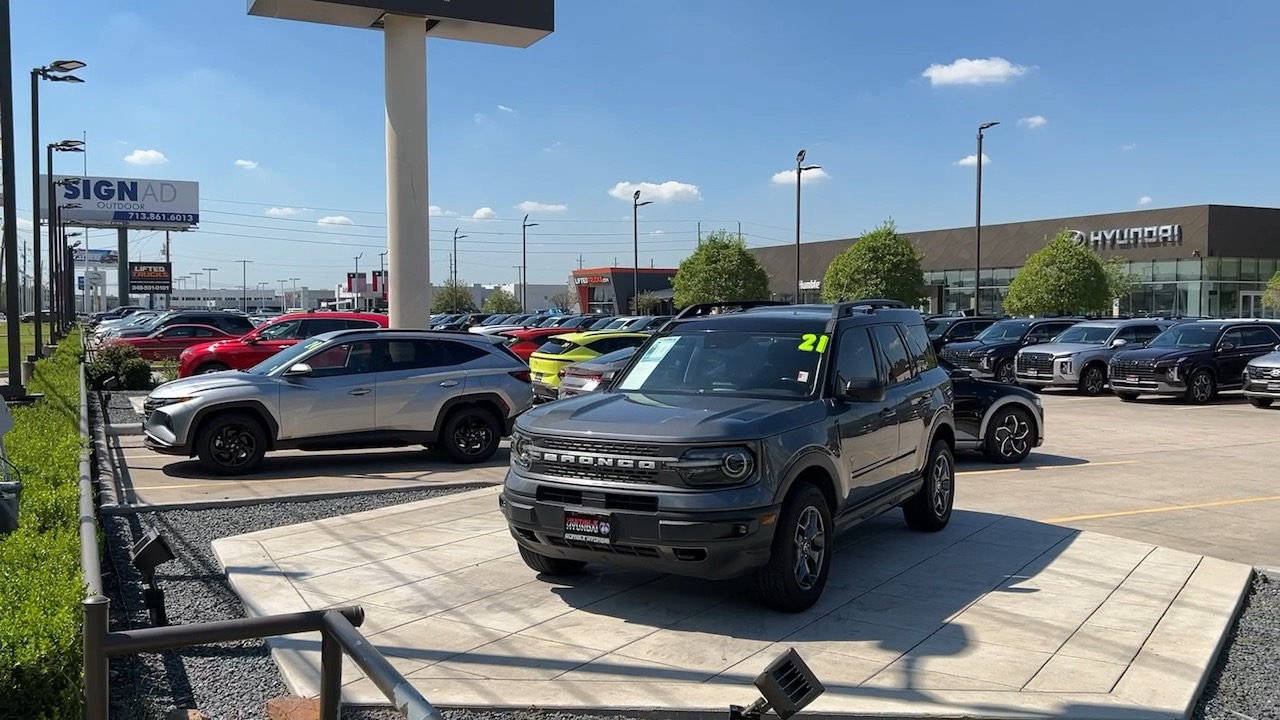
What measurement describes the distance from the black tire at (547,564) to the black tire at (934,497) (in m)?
3.02

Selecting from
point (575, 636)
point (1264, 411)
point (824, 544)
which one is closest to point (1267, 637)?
point (824, 544)

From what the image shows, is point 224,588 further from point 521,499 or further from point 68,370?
point 68,370

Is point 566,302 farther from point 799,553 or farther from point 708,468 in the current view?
point 708,468

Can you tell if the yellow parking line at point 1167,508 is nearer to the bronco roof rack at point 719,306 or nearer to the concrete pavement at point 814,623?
the concrete pavement at point 814,623

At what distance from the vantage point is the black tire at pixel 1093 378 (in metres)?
25.0

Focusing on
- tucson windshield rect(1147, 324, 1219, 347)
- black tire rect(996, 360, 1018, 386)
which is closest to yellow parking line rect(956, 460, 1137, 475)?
tucson windshield rect(1147, 324, 1219, 347)

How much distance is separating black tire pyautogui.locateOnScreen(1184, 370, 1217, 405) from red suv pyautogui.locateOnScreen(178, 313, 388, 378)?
60.1 feet

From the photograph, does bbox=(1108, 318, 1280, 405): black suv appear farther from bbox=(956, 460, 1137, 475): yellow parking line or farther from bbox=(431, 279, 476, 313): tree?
bbox=(431, 279, 476, 313): tree

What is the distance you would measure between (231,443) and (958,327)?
2378 centimetres

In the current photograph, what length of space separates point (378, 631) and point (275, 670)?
2.33ft

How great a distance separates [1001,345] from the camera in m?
28.0

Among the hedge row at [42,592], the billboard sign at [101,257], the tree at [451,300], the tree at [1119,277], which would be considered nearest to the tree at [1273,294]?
the tree at [1119,277]

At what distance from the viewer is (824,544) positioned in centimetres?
639

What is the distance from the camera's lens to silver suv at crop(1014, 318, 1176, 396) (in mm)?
24922
